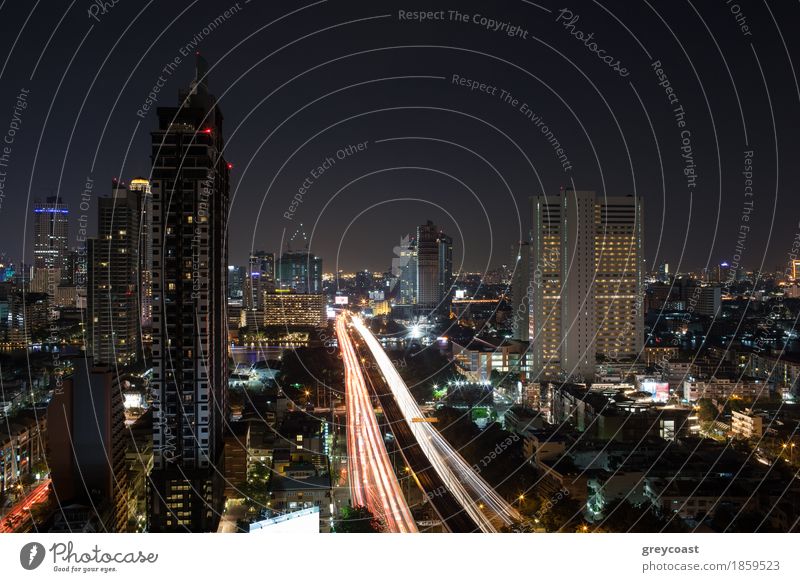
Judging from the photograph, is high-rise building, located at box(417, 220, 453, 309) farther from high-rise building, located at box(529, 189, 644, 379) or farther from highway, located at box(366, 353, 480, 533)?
highway, located at box(366, 353, 480, 533)

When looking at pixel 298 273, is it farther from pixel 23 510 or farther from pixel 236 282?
pixel 23 510

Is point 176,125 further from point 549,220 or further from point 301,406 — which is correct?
point 549,220

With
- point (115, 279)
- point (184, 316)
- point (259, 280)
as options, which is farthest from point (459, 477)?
point (259, 280)

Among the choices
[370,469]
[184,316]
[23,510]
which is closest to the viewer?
[184,316]

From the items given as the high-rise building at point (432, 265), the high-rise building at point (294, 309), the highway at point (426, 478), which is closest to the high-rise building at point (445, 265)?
the high-rise building at point (432, 265)

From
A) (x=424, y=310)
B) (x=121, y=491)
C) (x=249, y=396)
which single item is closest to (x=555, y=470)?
(x=121, y=491)
